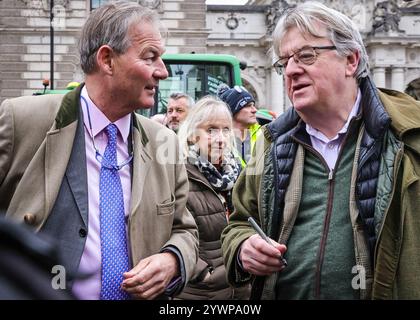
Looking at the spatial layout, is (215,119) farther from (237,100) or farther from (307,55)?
(237,100)

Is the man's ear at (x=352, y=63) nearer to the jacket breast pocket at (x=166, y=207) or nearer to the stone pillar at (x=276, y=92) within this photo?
the jacket breast pocket at (x=166, y=207)

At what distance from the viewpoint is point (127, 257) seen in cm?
257

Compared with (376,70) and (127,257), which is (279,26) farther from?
(376,70)

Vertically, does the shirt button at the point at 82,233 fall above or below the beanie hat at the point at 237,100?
below

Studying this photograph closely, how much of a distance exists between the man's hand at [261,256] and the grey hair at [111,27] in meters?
0.95

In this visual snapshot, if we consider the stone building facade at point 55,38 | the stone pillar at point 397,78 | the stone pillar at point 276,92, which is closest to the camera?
the stone building facade at point 55,38

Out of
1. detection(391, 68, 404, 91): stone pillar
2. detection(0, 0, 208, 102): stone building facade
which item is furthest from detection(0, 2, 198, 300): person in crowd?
detection(391, 68, 404, 91): stone pillar

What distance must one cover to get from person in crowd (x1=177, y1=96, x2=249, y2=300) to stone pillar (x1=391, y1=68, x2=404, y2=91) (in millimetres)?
37503

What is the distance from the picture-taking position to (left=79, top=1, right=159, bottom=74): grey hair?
8.63 ft

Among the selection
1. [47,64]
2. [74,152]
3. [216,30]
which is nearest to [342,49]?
[74,152]

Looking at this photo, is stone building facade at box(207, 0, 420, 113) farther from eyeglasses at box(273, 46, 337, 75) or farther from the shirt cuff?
the shirt cuff

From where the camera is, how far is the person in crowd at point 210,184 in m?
4.07

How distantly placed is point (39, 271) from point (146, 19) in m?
1.96

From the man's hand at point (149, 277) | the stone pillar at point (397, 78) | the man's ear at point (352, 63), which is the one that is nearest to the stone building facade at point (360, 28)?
the stone pillar at point (397, 78)
